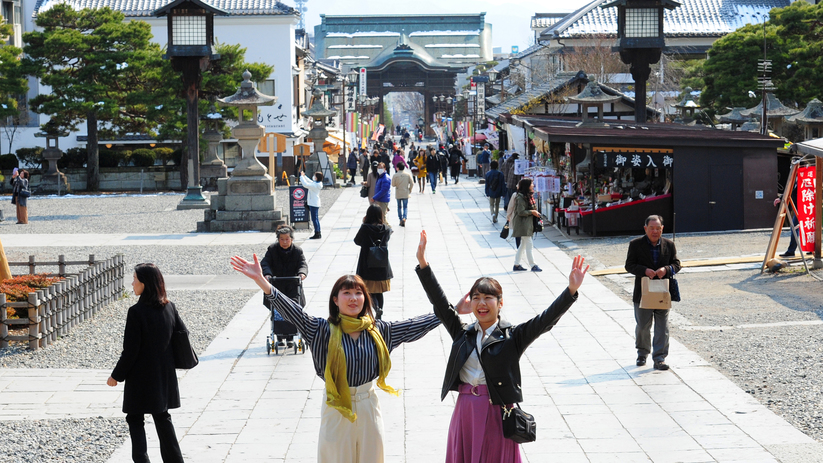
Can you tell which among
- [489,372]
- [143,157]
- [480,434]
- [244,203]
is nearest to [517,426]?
[480,434]

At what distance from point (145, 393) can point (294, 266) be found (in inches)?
142

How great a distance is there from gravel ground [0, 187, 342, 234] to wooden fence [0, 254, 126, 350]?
9658mm

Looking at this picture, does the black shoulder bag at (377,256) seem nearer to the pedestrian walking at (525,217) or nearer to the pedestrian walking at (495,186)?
the pedestrian walking at (525,217)

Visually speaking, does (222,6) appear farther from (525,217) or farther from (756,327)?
(756,327)

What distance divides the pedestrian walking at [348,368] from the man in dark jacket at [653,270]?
4.48m

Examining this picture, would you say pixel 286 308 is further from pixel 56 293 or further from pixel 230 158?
pixel 230 158

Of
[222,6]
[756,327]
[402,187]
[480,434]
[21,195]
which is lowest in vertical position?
[756,327]

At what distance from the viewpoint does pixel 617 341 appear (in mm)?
9977

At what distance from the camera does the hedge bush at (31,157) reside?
1547 inches

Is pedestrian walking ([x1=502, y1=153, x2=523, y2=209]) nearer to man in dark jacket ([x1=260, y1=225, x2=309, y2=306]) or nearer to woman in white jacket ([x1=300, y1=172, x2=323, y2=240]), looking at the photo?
woman in white jacket ([x1=300, y1=172, x2=323, y2=240])

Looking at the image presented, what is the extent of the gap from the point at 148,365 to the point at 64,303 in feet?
17.6

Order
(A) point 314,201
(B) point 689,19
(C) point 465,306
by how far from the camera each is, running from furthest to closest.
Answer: (B) point 689,19 → (A) point 314,201 → (C) point 465,306

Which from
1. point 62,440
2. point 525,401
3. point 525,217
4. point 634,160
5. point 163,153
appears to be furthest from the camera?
point 163,153

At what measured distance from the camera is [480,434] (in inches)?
182
